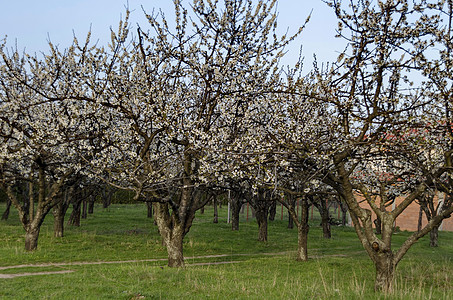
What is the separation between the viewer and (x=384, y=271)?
11258 mm

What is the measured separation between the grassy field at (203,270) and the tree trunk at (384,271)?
1.07ft

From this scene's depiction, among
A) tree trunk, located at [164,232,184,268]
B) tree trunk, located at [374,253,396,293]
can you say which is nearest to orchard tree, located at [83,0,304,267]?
tree trunk, located at [164,232,184,268]

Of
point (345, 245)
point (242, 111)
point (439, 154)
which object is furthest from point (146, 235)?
point (439, 154)

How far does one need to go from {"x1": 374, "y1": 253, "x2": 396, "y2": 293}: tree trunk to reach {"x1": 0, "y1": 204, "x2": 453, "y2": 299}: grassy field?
33 centimetres

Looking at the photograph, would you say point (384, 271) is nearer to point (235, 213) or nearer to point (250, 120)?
point (250, 120)

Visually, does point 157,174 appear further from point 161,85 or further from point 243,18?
point 243,18

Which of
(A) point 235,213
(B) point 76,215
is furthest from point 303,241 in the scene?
(B) point 76,215

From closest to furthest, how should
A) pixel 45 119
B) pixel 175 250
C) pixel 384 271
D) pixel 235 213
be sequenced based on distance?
pixel 384 271
pixel 175 250
pixel 45 119
pixel 235 213

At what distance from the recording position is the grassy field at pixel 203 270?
10172mm

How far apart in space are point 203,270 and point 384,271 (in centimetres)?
585

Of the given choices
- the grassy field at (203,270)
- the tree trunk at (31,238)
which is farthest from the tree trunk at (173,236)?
the tree trunk at (31,238)

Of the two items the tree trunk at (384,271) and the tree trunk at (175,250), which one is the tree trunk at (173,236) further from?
the tree trunk at (384,271)

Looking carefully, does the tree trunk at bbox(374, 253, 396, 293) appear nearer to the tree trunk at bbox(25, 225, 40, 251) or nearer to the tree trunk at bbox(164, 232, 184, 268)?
the tree trunk at bbox(164, 232, 184, 268)

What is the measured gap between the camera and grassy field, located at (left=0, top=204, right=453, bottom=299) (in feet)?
33.4
